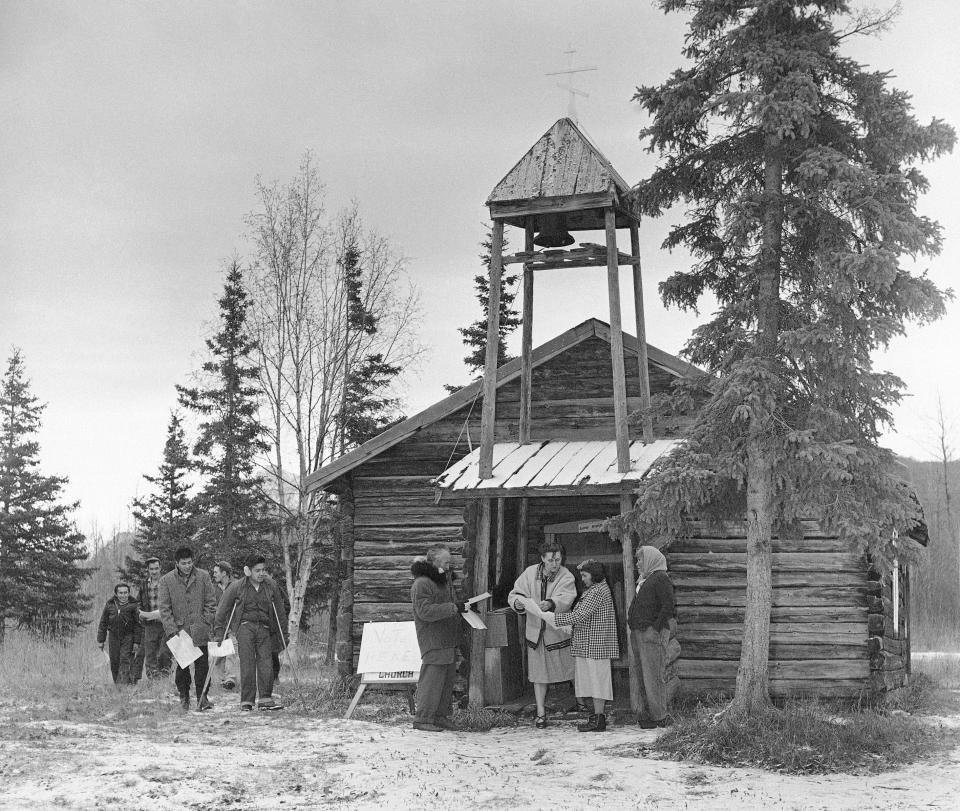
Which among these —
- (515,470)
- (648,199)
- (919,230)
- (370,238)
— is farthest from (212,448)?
(919,230)

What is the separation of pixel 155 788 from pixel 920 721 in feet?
27.4

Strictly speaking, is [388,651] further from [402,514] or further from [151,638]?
[151,638]

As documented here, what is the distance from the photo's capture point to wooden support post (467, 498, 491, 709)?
13.1m

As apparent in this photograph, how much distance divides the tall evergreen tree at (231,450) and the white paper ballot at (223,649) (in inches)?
520

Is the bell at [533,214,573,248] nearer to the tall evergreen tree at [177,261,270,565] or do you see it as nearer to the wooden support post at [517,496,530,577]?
the wooden support post at [517,496,530,577]

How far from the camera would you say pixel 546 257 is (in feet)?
45.4

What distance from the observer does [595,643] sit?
39.8 feet

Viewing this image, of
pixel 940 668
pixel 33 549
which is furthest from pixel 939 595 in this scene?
pixel 33 549

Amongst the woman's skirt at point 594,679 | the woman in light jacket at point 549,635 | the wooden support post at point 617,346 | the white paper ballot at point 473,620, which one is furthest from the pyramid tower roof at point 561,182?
the woman's skirt at point 594,679

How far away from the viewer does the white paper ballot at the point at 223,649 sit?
521 inches

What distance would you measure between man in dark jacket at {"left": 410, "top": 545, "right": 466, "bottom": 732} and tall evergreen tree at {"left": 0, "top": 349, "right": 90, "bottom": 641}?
22433mm

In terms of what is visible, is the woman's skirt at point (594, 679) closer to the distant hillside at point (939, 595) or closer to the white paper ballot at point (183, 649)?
the white paper ballot at point (183, 649)

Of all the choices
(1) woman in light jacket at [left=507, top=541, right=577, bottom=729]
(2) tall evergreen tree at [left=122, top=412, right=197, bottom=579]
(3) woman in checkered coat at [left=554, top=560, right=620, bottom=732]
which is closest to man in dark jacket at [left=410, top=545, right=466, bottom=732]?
(1) woman in light jacket at [left=507, top=541, right=577, bottom=729]

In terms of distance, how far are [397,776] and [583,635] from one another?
348 centimetres
